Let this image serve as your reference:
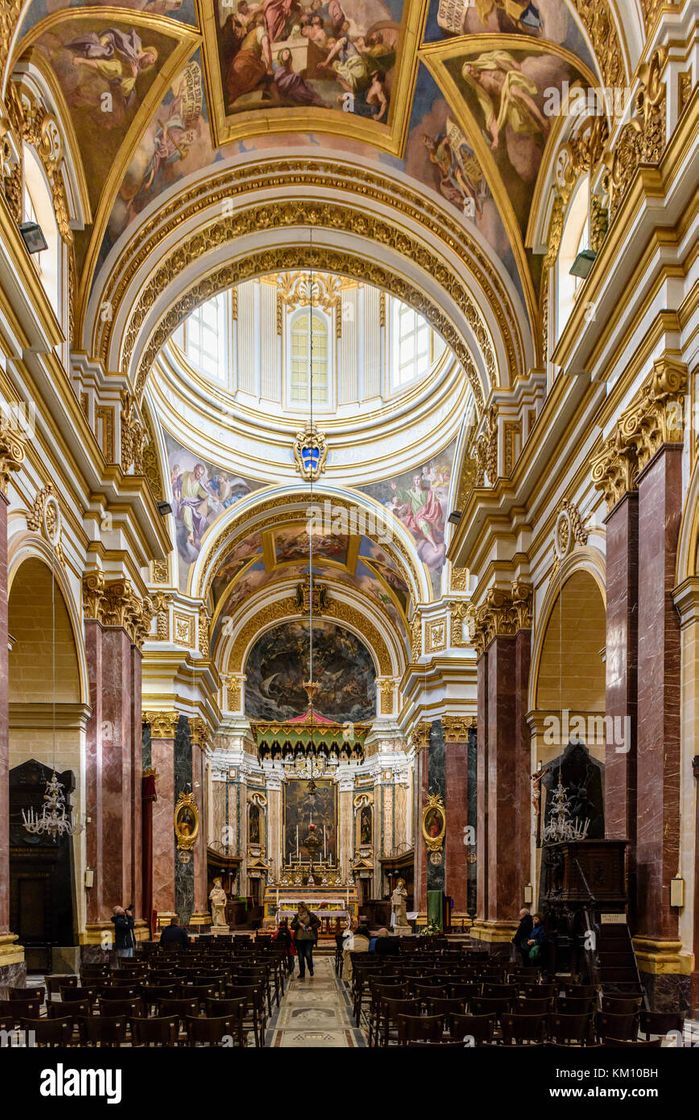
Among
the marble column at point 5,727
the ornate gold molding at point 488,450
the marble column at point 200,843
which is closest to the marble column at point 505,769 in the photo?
the ornate gold molding at point 488,450

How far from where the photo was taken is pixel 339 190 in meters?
20.5

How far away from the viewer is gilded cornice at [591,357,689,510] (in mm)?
11648

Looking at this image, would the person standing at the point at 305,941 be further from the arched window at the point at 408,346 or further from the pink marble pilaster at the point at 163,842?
the arched window at the point at 408,346

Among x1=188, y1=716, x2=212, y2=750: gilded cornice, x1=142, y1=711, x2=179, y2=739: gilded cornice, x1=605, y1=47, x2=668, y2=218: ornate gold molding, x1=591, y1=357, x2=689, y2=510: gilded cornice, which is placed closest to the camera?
x1=591, y1=357, x2=689, y2=510: gilded cornice

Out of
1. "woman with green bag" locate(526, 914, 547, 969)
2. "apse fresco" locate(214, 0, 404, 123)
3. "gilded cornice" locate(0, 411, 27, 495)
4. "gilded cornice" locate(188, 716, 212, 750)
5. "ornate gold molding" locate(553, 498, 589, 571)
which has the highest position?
"apse fresco" locate(214, 0, 404, 123)

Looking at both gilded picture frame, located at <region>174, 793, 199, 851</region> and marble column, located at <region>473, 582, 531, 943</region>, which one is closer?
marble column, located at <region>473, 582, 531, 943</region>

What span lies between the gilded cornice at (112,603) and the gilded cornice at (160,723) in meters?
9.67

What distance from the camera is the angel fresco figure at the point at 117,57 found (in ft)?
52.3

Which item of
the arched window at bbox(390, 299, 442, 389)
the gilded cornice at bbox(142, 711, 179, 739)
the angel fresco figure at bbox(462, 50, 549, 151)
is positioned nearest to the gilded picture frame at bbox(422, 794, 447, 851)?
the gilded cornice at bbox(142, 711, 179, 739)

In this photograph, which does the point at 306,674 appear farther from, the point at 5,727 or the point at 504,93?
the point at 5,727

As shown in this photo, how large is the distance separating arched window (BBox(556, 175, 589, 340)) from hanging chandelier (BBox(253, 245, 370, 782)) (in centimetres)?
1980

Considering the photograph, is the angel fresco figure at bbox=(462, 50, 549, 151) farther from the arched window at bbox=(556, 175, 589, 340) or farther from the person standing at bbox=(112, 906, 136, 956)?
the person standing at bbox=(112, 906, 136, 956)

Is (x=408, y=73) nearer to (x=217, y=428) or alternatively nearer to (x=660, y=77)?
(x=660, y=77)

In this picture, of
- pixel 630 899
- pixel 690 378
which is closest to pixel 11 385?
pixel 690 378
